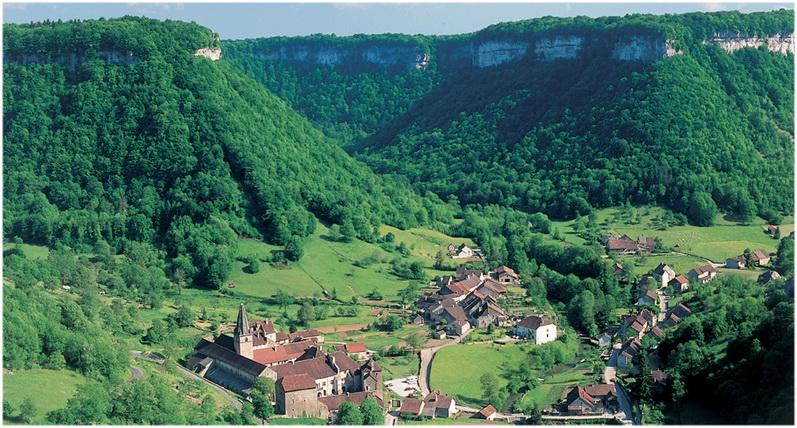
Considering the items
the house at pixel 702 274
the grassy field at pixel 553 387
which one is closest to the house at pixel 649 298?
the house at pixel 702 274

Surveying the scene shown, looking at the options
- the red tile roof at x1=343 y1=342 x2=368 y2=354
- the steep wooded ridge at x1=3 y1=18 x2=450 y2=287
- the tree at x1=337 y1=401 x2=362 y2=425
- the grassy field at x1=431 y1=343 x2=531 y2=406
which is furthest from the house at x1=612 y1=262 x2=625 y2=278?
the tree at x1=337 y1=401 x2=362 y2=425

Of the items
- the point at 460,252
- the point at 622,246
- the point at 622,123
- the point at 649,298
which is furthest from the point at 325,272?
the point at 622,123

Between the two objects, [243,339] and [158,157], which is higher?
[158,157]

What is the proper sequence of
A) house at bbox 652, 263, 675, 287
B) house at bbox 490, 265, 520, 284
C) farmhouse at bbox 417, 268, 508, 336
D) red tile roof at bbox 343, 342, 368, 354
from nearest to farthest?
1. red tile roof at bbox 343, 342, 368, 354
2. farmhouse at bbox 417, 268, 508, 336
3. house at bbox 652, 263, 675, 287
4. house at bbox 490, 265, 520, 284

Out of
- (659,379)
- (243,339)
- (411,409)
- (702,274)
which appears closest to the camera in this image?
(411,409)

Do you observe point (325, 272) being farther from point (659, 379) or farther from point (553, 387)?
point (659, 379)

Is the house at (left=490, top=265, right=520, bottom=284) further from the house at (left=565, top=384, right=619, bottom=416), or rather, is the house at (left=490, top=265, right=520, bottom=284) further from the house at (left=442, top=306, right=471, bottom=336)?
the house at (left=565, top=384, right=619, bottom=416)
